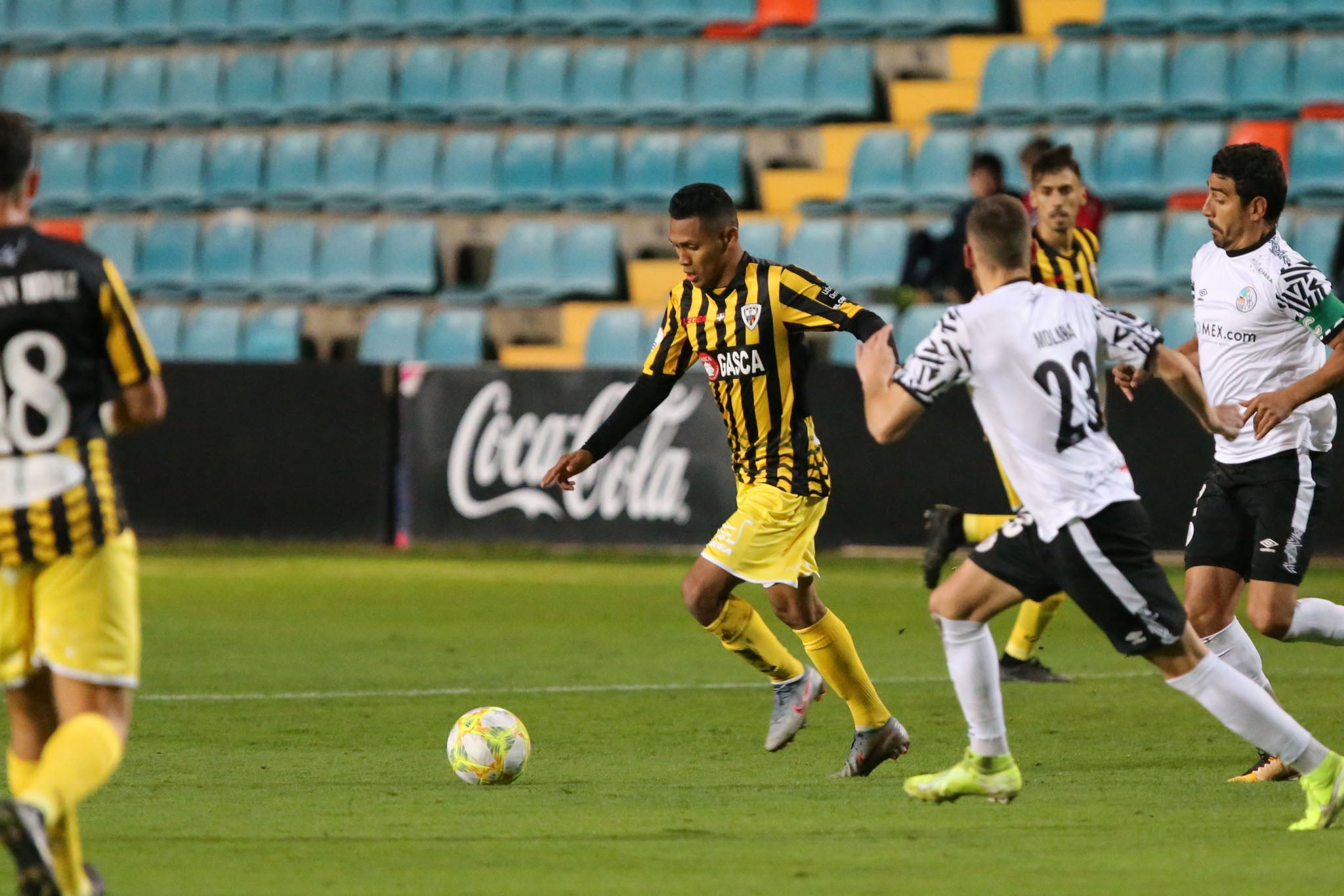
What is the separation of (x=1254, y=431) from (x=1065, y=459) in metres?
1.27

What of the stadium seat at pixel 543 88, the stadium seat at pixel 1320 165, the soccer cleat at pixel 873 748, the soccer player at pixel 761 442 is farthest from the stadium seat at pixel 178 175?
the soccer cleat at pixel 873 748

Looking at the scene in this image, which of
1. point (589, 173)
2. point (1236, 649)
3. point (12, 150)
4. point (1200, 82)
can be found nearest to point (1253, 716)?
point (1236, 649)

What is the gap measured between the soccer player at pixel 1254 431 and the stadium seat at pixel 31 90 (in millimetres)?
16325

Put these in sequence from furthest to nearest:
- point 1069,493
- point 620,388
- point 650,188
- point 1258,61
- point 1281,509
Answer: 1. point 650,188
2. point 1258,61
3. point 620,388
4. point 1281,509
5. point 1069,493

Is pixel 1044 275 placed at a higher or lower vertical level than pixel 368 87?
lower

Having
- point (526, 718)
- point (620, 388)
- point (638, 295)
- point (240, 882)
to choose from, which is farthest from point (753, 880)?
point (638, 295)

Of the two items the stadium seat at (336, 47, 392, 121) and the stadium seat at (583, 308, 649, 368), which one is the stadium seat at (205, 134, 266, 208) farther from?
the stadium seat at (583, 308, 649, 368)

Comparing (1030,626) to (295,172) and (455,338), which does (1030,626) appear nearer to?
(455,338)

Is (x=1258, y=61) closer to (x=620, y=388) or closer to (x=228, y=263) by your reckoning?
(x=620, y=388)

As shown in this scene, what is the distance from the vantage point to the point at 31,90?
21.0 meters

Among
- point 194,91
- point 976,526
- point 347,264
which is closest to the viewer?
point 976,526

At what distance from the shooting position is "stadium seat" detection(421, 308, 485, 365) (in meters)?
17.4

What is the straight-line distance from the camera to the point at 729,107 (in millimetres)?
18547

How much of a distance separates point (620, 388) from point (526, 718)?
6686 millimetres
